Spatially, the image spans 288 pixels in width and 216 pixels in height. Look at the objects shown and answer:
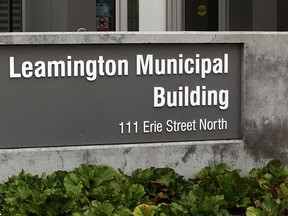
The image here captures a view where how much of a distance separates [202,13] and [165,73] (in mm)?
6901

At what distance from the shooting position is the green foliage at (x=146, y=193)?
6.32 m

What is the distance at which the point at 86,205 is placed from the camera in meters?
6.54

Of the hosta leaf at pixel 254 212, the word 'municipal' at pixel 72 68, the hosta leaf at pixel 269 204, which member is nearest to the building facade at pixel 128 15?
the word 'municipal' at pixel 72 68

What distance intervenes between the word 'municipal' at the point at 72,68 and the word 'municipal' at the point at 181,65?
0.17m

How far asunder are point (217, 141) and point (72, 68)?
1.49 meters

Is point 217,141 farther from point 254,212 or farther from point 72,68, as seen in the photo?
point 254,212

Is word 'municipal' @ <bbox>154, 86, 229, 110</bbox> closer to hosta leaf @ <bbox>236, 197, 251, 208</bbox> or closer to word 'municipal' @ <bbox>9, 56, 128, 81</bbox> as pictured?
word 'municipal' @ <bbox>9, 56, 128, 81</bbox>

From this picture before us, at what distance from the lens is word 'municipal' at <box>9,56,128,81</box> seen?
749 cm

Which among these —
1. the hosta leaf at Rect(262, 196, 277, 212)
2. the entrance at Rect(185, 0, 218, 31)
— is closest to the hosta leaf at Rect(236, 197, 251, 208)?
the hosta leaf at Rect(262, 196, 277, 212)

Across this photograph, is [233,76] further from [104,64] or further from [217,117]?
[104,64]

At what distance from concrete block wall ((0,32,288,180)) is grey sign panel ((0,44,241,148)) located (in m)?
0.07

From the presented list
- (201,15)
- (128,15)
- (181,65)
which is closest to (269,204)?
(181,65)

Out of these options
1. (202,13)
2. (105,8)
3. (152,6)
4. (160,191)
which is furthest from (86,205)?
(202,13)

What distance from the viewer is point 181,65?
25.7ft
